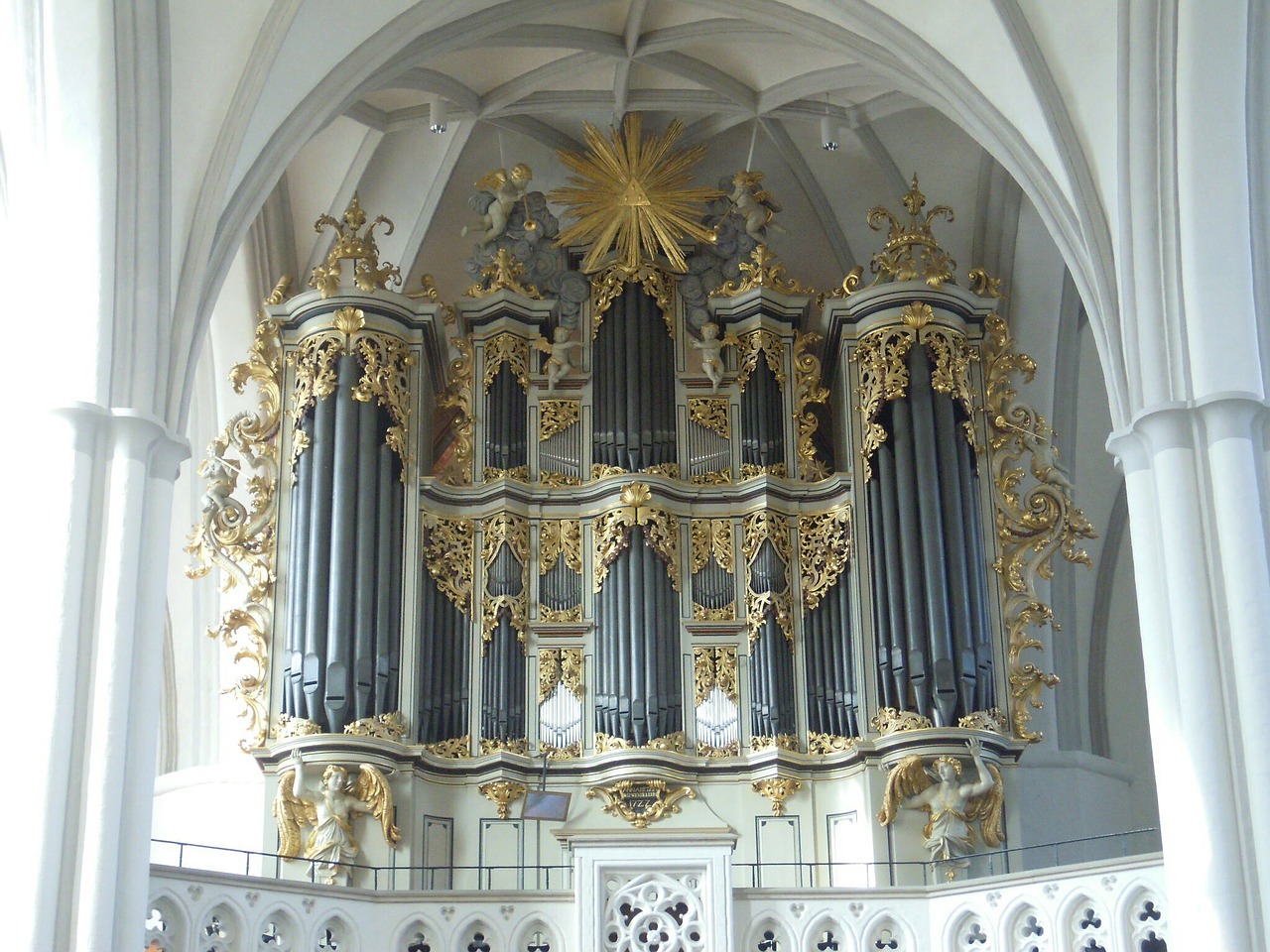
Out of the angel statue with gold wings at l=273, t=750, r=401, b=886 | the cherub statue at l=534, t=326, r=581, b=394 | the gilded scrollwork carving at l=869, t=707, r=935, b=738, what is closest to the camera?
the angel statue with gold wings at l=273, t=750, r=401, b=886

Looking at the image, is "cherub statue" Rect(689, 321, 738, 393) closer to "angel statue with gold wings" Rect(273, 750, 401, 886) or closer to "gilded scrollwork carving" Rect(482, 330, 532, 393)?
"gilded scrollwork carving" Rect(482, 330, 532, 393)

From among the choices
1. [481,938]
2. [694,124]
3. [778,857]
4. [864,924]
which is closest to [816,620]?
[778,857]

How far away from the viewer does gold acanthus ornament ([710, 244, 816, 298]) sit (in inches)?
632

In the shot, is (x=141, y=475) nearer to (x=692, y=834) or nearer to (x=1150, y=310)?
(x=692, y=834)

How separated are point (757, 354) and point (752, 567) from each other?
1.85 m

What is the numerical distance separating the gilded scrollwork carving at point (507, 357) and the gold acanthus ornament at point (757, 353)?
5.76 ft

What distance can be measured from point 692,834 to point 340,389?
4.83 m

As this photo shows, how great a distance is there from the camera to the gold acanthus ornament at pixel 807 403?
618 inches


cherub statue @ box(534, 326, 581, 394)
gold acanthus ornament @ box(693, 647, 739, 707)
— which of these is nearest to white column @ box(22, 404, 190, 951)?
cherub statue @ box(534, 326, 581, 394)

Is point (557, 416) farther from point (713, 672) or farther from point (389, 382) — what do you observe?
point (713, 672)

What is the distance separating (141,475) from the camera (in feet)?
38.9

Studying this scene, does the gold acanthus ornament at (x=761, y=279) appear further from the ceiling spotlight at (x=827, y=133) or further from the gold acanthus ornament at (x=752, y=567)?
the gold acanthus ornament at (x=752, y=567)

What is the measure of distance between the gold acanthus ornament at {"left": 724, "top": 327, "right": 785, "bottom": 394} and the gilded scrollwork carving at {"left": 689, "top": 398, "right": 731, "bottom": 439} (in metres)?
0.24

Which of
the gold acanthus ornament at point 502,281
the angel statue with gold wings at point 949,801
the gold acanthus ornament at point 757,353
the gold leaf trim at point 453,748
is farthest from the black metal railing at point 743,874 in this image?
the gold acanthus ornament at point 502,281
